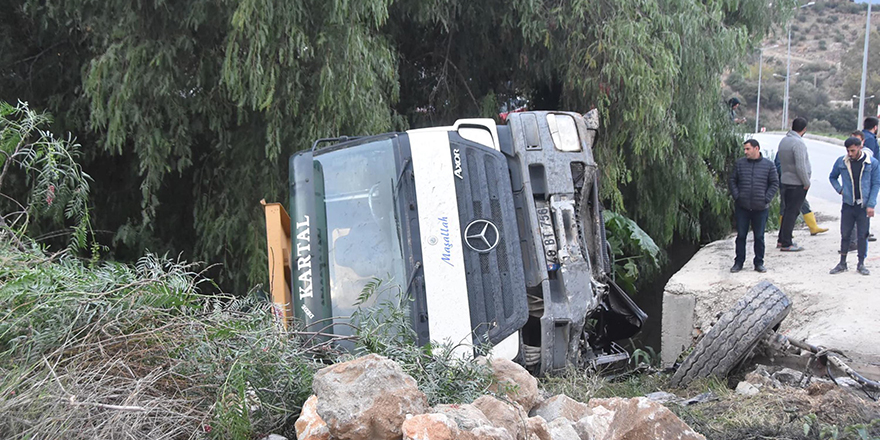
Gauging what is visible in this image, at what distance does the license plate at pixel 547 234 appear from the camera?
192 inches

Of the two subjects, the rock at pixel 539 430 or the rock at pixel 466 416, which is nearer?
the rock at pixel 466 416

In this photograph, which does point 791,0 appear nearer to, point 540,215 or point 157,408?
point 540,215

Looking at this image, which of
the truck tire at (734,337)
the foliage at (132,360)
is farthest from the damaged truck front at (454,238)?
the foliage at (132,360)

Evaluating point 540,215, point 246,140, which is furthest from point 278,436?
point 246,140

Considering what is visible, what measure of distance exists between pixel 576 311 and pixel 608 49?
3.87 m

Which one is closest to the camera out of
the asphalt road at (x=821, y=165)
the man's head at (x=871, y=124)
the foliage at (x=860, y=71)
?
the man's head at (x=871, y=124)

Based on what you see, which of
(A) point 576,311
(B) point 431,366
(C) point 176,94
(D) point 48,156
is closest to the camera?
(B) point 431,366

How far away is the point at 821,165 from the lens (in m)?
24.8

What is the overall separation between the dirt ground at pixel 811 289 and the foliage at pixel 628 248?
20.5 inches

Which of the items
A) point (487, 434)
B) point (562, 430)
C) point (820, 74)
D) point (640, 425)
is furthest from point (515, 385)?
point (820, 74)

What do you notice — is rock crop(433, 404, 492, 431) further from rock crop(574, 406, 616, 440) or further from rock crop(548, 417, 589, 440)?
rock crop(574, 406, 616, 440)

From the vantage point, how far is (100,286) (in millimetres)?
2943

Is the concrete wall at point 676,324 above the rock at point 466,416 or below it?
below

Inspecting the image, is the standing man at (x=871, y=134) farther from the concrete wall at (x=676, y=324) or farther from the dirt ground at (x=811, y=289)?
the concrete wall at (x=676, y=324)
